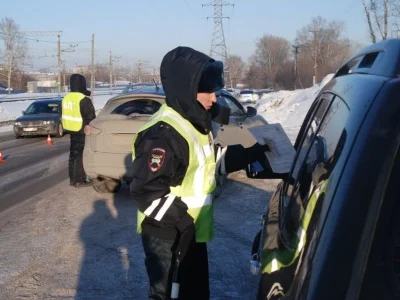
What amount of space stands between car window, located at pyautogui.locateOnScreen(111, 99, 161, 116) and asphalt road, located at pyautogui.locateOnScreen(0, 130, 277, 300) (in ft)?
4.37

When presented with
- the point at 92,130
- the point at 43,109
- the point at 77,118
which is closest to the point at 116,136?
the point at 92,130

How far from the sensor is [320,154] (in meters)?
2.23

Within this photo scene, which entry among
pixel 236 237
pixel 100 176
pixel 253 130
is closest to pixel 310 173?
pixel 253 130

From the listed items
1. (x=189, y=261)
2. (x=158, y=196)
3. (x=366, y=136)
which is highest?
(x=366, y=136)

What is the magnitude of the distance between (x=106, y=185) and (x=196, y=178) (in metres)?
6.34

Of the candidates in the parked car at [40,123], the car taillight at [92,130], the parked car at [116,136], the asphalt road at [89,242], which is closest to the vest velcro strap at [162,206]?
the asphalt road at [89,242]

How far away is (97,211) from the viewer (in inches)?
316

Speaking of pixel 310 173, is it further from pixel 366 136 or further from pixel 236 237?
pixel 236 237

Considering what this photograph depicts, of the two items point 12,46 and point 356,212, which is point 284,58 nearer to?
point 12,46

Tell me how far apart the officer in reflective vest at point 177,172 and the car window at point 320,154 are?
53 cm

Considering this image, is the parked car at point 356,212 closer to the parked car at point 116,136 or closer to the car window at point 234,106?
the parked car at point 116,136

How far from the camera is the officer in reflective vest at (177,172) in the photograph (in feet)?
9.72

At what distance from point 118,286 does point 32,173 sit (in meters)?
7.64

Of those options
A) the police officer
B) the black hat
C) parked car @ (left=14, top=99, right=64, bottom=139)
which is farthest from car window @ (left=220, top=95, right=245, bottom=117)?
parked car @ (left=14, top=99, right=64, bottom=139)
